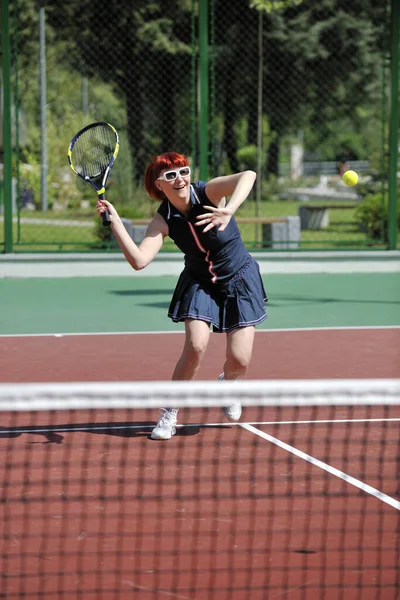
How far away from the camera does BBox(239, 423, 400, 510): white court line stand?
502cm

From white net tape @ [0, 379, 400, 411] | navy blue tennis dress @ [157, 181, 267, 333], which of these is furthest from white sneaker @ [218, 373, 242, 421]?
white net tape @ [0, 379, 400, 411]

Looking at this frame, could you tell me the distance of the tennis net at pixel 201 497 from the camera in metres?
4.07

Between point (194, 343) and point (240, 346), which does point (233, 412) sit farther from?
point (194, 343)

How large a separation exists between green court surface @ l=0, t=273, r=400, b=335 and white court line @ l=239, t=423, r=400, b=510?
13.1ft

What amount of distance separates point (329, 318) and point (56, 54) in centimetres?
1479

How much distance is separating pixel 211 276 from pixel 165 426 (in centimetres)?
84

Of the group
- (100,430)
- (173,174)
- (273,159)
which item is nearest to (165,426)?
(100,430)

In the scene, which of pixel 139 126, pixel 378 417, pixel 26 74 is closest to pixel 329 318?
pixel 378 417

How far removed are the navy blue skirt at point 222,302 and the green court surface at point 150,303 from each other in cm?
394

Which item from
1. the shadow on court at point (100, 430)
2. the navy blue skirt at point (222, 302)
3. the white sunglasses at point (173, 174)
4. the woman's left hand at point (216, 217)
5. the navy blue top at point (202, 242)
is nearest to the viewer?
the woman's left hand at point (216, 217)

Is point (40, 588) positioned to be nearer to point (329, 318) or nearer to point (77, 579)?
point (77, 579)

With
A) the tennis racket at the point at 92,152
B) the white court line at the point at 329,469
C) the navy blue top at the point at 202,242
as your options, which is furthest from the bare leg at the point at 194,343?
the tennis racket at the point at 92,152

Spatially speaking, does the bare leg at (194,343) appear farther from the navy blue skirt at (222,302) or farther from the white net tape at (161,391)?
the white net tape at (161,391)

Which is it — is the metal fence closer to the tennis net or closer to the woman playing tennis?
the woman playing tennis
